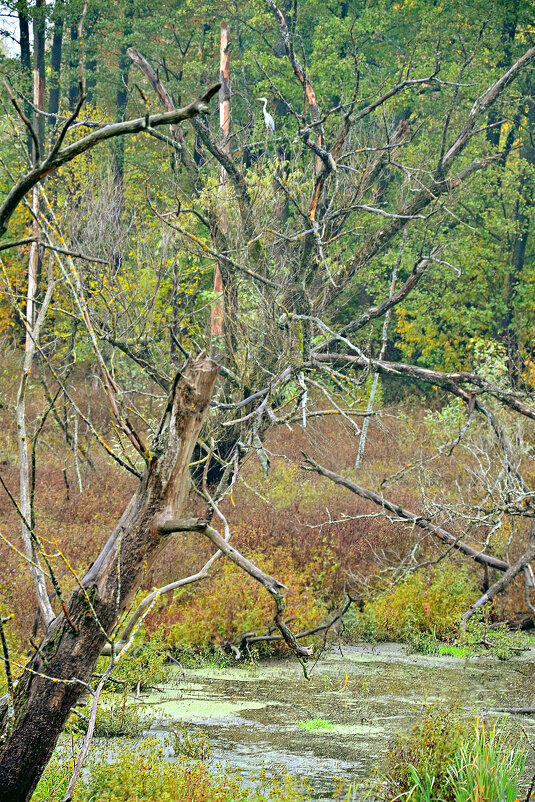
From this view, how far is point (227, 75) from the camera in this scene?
16.8 metres

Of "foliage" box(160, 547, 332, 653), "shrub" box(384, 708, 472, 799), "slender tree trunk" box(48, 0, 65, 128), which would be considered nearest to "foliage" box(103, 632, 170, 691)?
"foliage" box(160, 547, 332, 653)

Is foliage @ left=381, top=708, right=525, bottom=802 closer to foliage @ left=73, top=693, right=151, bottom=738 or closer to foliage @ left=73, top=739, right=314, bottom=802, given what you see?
foliage @ left=73, top=739, right=314, bottom=802

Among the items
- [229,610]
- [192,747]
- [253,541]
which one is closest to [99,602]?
[192,747]

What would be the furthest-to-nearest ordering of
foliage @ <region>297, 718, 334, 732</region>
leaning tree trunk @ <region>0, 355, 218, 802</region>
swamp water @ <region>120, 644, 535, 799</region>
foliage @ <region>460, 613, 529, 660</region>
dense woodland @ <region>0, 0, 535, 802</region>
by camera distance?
foliage @ <region>460, 613, 529, 660</region>, foliage @ <region>297, 718, 334, 732</region>, swamp water @ <region>120, 644, 535, 799</region>, dense woodland @ <region>0, 0, 535, 802</region>, leaning tree trunk @ <region>0, 355, 218, 802</region>

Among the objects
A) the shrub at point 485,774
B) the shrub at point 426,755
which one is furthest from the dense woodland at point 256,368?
the shrub at point 426,755

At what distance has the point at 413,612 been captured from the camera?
494 inches

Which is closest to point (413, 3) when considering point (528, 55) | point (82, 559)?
point (528, 55)

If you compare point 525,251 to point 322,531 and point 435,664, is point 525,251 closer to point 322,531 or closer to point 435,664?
point 322,531

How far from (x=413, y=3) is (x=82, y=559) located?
2082 centimetres

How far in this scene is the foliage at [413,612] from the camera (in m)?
12.4

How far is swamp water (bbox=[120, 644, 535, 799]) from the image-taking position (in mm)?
7535

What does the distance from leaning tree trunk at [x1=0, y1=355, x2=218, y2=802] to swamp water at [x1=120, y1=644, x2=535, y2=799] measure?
126 inches

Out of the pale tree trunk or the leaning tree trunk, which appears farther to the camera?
the pale tree trunk

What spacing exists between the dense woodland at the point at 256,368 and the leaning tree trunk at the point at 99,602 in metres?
0.01
